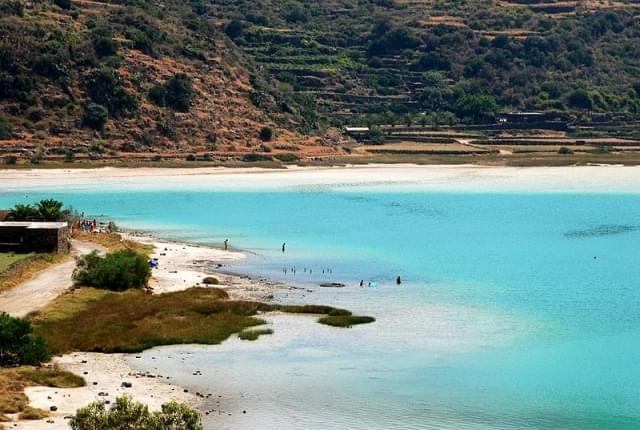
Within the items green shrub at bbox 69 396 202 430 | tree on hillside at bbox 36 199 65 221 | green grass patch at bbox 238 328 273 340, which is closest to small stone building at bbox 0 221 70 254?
tree on hillside at bbox 36 199 65 221

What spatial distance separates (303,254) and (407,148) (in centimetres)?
6853

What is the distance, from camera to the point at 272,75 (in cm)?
15812

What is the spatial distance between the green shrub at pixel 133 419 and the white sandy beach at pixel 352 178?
7086 cm

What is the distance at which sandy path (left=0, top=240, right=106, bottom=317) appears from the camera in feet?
150

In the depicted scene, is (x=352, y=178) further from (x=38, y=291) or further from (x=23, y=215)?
(x=38, y=291)

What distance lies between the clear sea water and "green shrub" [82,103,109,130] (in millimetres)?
20740

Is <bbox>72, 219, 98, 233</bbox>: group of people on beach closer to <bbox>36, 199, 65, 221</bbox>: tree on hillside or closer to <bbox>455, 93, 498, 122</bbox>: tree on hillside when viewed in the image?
<bbox>36, 199, 65, 221</bbox>: tree on hillside

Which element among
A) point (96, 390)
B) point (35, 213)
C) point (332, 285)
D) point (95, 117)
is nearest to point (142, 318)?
point (96, 390)

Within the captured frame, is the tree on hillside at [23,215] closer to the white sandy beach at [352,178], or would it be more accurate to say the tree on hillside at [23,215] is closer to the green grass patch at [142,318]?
the green grass patch at [142,318]

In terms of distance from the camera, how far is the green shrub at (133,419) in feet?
88.5

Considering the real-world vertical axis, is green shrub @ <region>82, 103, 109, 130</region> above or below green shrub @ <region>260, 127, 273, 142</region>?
above

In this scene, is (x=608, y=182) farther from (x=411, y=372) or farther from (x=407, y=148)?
(x=411, y=372)

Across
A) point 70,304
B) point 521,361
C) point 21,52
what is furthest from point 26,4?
point 521,361

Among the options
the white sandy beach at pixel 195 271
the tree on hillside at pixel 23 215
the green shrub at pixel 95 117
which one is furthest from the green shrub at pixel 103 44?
the tree on hillside at pixel 23 215
